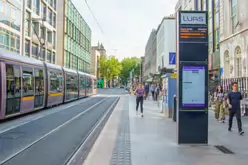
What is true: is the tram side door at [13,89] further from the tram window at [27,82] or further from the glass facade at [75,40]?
the glass facade at [75,40]

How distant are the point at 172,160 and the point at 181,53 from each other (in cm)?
301

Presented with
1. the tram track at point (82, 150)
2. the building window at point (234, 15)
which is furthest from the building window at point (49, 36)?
the tram track at point (82, 150)

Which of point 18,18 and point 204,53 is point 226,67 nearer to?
point 204,53

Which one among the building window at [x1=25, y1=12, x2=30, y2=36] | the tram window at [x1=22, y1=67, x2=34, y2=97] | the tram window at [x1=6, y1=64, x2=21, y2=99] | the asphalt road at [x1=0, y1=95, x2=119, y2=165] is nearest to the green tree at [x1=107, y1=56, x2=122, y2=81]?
the building window at [x1=25, y1=12, x2=30, y2=36]

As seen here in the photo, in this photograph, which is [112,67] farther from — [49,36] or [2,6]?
[2,6]

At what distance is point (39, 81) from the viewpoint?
16.7 meters

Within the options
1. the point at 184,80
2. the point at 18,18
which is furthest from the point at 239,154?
the point at 18,18

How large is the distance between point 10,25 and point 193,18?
2912cm

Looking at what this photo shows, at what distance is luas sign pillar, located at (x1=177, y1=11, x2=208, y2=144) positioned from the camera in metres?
7.55

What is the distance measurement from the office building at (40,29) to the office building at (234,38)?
19.0 m

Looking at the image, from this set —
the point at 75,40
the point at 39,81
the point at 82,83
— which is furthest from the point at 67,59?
the point at 39,81

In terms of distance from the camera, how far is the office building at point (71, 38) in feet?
170

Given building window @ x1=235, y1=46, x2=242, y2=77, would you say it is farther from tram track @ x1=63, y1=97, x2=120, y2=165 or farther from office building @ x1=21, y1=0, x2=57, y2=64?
office building @ x1=21, y1=0, x2=57, y2=64

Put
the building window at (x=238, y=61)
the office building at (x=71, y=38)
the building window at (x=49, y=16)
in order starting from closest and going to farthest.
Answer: the building window at (x=238, y=61)
the building window at (x=49, y=16)
the office building at (x=71, y=38)
